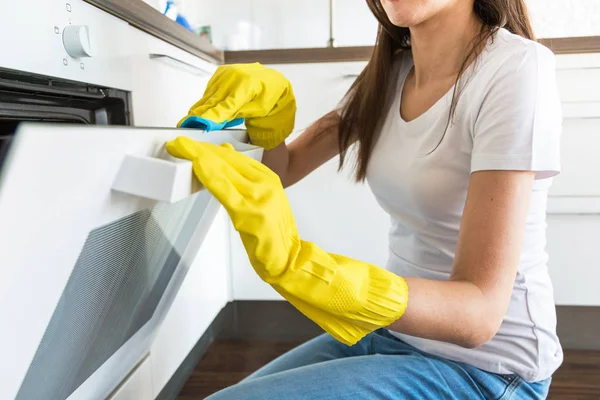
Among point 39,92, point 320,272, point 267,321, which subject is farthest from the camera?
point 267,321

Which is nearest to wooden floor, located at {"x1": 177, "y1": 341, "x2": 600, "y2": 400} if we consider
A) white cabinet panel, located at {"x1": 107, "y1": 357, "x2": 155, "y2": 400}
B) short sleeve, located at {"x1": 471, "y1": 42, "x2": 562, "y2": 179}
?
white cabinet panel, located at {"x1": 107, "y1": 357, "x2": 155, "y2": 400}

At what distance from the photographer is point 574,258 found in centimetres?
148

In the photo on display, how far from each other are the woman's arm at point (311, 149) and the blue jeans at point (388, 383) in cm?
44

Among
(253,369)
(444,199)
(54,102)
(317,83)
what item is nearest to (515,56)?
(444,199)

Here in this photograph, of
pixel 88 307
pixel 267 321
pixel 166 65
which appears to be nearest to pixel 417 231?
pixel 88 307

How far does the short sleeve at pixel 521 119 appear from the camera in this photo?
582 millimetres

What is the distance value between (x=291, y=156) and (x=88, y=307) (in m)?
0.57

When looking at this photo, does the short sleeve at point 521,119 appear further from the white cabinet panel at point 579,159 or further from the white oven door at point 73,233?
the white cabinet panel at point 579,159

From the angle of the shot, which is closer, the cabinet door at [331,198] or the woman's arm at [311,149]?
the woman's arm at [311,149]

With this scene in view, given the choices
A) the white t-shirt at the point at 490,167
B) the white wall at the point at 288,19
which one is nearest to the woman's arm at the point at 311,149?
the white t-shirt at the point at 490,167

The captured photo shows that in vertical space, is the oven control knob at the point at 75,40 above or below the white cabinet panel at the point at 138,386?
above

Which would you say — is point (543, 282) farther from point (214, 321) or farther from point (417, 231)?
point (214, 321)

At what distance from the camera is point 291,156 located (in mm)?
985

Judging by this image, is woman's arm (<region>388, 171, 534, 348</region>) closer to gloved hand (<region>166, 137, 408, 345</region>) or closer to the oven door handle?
gloved hand (<region>166, 137, 408, 345</region>)
